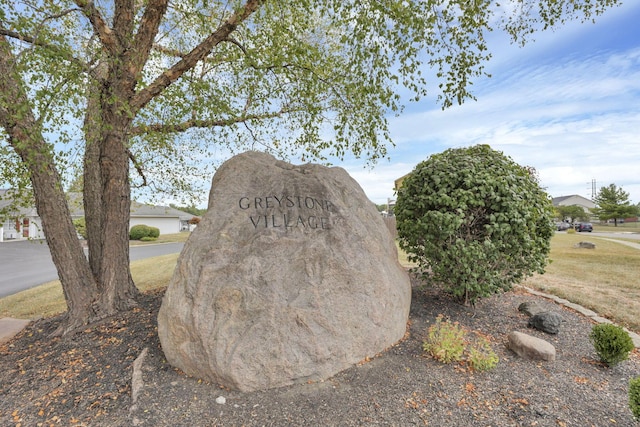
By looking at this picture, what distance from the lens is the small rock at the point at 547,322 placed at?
16.4 feet

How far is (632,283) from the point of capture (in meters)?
8.35

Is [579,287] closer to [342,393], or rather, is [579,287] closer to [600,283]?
[600,283]

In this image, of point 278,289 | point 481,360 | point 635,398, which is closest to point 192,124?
point 278,289

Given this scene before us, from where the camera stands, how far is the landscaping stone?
414 centimetres

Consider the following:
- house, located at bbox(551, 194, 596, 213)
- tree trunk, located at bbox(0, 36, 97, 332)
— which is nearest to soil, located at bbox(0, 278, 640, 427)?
tree trunk, located at bbox(0, 36, 97, 332)

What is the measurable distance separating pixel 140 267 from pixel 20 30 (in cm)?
1055

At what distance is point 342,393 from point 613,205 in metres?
57.6

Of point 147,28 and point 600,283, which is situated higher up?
point 147,28

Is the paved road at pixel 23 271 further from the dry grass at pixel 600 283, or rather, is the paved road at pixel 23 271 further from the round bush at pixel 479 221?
the dry grass at pixel 600 283

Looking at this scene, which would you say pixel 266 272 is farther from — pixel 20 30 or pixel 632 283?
pixel 632 283

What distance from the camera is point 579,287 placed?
7.96 m

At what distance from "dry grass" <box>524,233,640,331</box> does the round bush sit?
2.10 metres

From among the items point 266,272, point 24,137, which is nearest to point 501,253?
point 266,272

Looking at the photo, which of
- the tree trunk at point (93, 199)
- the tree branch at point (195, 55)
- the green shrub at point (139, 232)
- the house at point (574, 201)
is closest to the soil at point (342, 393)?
the tree trunk at point (93, 199)
